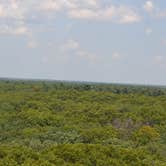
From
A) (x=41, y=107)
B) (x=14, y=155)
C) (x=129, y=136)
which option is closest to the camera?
(x=14, y=155)

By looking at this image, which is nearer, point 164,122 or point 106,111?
point 164,122

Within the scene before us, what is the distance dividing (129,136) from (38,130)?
10095 mm

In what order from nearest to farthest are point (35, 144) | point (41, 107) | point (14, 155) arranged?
1. point (14, 155)
2. point (35, 144)
3. point (41, 107)

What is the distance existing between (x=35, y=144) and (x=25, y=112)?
81.9ft

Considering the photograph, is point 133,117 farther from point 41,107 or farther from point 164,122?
point 41,107

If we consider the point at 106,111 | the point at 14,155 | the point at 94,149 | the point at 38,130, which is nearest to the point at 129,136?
the point at 38,130

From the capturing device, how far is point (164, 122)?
61875mm

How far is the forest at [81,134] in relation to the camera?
31.5 m

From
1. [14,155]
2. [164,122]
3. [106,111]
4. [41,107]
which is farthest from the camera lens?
[41,107]

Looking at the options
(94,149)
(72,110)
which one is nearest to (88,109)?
(72,110)

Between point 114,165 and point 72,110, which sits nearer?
point 114,165

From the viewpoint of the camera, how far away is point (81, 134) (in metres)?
49.7

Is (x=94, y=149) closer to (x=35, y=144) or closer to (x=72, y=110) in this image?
(x=35, y=144)

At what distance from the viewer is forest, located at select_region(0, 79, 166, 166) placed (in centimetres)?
3148
